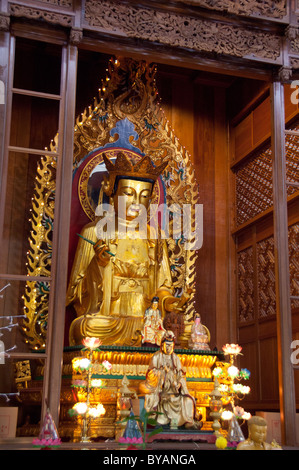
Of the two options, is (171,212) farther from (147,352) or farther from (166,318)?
(147,352)

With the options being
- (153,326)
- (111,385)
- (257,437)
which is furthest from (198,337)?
(257,437)

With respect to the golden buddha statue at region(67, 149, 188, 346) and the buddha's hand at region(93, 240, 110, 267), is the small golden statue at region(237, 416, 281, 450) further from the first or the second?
the buddha's hand at region(93, 240, 110, 267)

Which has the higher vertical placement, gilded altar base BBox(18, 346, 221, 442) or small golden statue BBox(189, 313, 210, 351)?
small golden statue BBox(189, 313, 210, 351)

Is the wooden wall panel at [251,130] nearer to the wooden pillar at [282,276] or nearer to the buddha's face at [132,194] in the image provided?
the wooden pillar at [282,276]

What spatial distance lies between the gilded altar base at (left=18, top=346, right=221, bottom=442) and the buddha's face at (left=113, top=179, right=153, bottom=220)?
5.73 ft

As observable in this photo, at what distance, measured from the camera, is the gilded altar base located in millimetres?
5078

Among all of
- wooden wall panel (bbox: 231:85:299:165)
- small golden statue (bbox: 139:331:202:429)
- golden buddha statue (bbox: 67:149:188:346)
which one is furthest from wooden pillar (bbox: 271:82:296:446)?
golden buddha statue (bbox: 67:149:188:346)

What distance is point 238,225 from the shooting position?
7055 mm

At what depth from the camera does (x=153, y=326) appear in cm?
562

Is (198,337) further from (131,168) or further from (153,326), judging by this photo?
(131,168)

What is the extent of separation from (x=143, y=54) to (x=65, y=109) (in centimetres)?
87

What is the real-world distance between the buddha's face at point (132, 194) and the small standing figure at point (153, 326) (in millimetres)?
1224

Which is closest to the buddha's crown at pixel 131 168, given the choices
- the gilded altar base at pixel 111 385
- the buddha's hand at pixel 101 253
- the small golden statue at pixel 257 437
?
the buddha's hand at pixel 101 253
